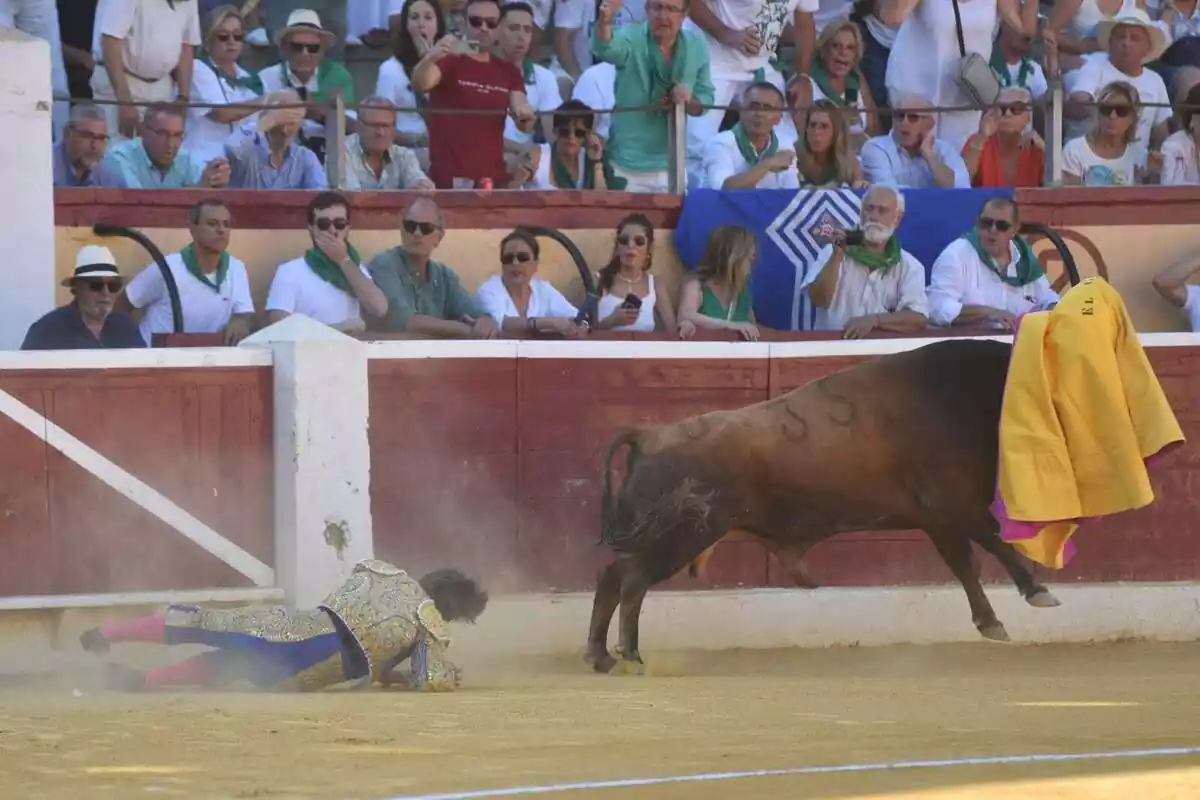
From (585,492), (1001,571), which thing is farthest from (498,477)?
(1001,571)

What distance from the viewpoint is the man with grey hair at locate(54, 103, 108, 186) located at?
9836 millimetres

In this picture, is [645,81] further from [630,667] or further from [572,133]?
[630,667]

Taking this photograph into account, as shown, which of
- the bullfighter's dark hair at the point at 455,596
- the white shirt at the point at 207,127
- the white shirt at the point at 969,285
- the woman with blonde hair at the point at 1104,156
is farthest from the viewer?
the woman with blonde hair at the point at 1104,156

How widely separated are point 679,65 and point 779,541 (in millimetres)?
3079

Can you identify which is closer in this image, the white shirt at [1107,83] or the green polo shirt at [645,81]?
the green polo shirt at [645,81]

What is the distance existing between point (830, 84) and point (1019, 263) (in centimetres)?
155

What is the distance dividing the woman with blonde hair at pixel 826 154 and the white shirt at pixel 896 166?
0.66 feet

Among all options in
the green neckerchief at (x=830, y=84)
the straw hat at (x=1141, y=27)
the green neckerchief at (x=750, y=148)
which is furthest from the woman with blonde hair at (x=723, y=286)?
the straw hat at (x=1141, y=27)

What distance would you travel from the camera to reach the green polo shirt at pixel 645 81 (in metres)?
10.9

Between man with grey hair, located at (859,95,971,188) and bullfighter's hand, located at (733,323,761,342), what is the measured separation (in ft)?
4.93

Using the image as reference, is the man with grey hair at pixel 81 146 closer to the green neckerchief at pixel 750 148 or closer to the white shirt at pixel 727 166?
the white shirt at pixel 727 166

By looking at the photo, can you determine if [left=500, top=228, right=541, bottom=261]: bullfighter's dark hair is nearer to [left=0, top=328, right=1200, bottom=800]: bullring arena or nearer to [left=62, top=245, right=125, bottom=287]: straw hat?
[left=0, top=328, right=1200, bottom=800]: bullring arena

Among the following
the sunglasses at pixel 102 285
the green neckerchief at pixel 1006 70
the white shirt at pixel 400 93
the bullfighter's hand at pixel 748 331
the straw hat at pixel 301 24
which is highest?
the straw hat at pixel 301 24

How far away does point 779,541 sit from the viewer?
884cm
